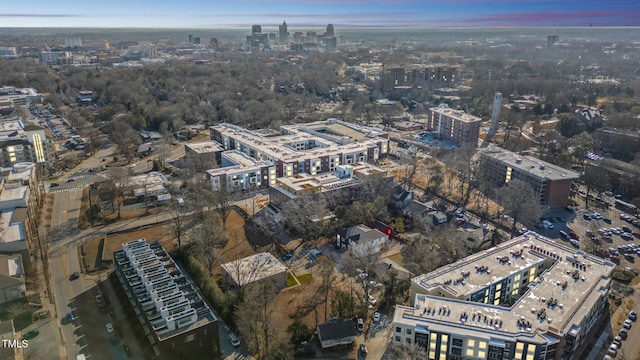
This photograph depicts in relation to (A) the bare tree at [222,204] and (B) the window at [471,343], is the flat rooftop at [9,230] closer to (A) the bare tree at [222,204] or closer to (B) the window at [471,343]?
(A) the bare tree at [222,204]

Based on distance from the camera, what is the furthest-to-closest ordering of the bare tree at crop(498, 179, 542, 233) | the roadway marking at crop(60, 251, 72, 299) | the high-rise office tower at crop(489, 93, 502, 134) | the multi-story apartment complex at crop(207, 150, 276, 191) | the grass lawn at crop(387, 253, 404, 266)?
the high-rise office tower at crop(489, 93, 502, 134), the multi-story apartment complex at crop(207, 150, 276, 191), the bare tree at crop(498, 179, 542, 233), the grass lawn at crop(387, 253, 404, 266), the roadway marking at crop(60, 251, 72, 299)

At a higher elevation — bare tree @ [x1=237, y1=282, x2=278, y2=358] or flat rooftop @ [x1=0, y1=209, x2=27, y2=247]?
flat rooftop @ [x1=0, y1=209, x2=27, y2=247]

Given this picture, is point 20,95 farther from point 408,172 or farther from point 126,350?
point 126,350

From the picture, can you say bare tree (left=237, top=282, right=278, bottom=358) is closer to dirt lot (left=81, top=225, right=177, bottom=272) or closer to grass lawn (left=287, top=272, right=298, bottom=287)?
grass lawn (left=287, top=272, right=298, bottom=287)

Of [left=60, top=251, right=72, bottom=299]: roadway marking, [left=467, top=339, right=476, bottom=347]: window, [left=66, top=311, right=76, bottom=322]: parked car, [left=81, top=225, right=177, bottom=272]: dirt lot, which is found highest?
[left=467, top=339, right=476, bottom=347]: window

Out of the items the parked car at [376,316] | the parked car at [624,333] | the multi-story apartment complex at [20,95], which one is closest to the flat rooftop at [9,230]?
the parked car at [376,316]

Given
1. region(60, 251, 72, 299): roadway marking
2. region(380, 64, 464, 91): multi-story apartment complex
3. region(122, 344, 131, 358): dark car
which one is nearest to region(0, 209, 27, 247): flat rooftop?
region(60, 251, 72, 299): roadway marking
